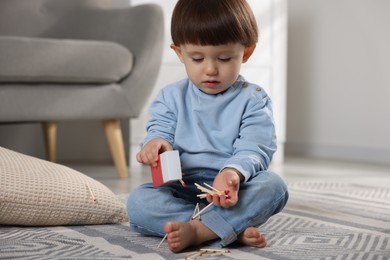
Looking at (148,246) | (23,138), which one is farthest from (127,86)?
(148,246)

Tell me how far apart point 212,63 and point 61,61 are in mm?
1117

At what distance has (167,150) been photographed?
1146 millimetres

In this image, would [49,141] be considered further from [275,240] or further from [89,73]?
[275,240]

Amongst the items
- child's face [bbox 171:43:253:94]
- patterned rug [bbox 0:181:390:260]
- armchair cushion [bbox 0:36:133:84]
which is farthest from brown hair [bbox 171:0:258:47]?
armchair cushion [bbox 0:36:133:84]

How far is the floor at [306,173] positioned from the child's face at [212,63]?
82 cm

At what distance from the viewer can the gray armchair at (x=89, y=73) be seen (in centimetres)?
211

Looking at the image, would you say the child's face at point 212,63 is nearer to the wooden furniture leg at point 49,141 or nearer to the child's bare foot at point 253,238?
the child's bare foot at point 253,238

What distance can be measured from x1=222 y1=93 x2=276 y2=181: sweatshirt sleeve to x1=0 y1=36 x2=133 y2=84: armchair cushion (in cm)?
108

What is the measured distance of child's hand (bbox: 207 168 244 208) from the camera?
41.1 inches

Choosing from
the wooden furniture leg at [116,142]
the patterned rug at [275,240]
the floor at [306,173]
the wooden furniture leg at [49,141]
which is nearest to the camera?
the patterned rug at [275,240]

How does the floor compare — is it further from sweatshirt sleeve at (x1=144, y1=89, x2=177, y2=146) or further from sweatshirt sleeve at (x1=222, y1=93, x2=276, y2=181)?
sweatshirt sleeve at (x1=222, y1=93, x2=276, y2=181)

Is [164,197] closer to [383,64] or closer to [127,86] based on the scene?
[127,86]

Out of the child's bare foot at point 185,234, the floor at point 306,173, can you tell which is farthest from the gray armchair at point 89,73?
the child's bare foot at point 185,234

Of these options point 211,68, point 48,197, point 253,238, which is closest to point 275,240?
point 253,238
